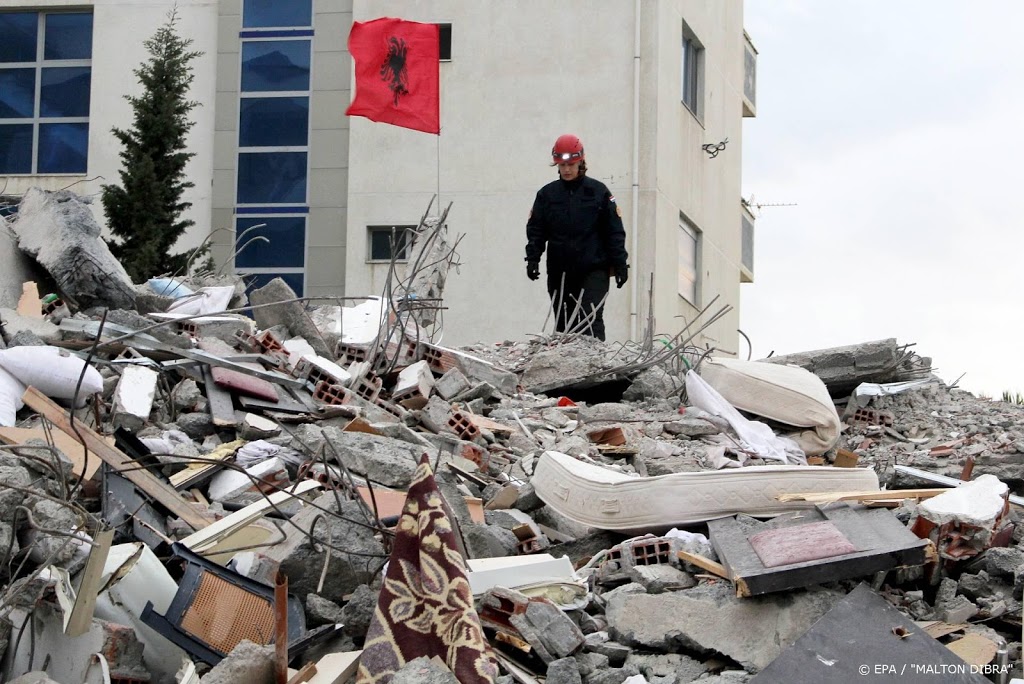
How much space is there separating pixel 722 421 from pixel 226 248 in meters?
15.4

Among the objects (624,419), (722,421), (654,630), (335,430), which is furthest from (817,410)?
(654,630)

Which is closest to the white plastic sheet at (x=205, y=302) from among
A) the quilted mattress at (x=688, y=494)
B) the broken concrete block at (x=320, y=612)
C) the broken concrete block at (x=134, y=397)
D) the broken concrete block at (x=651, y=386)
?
the broken concrete block at (x=134, y=397)

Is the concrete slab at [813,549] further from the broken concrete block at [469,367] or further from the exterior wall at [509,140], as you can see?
the exterior wall at [509,140]

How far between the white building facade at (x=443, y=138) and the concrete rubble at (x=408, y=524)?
42.0 ft

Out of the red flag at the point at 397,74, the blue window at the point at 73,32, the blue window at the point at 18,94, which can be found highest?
the blue window at the point at 73,32

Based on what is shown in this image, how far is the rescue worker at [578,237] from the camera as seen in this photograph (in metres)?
10.8

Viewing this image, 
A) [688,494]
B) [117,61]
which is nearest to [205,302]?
[688,494]

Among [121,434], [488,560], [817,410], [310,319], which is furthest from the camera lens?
[310,319]

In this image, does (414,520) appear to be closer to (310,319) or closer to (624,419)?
(624,419)

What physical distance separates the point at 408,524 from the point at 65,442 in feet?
7.54

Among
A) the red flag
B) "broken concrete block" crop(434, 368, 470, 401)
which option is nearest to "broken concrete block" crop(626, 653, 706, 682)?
"broken concrete block" crop(434, 368, 470, 401)

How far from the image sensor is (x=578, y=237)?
10812 mm

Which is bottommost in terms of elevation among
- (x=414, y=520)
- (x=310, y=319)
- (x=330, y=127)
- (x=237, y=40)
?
(x=414, y=520)

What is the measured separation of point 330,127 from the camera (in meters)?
21.8
